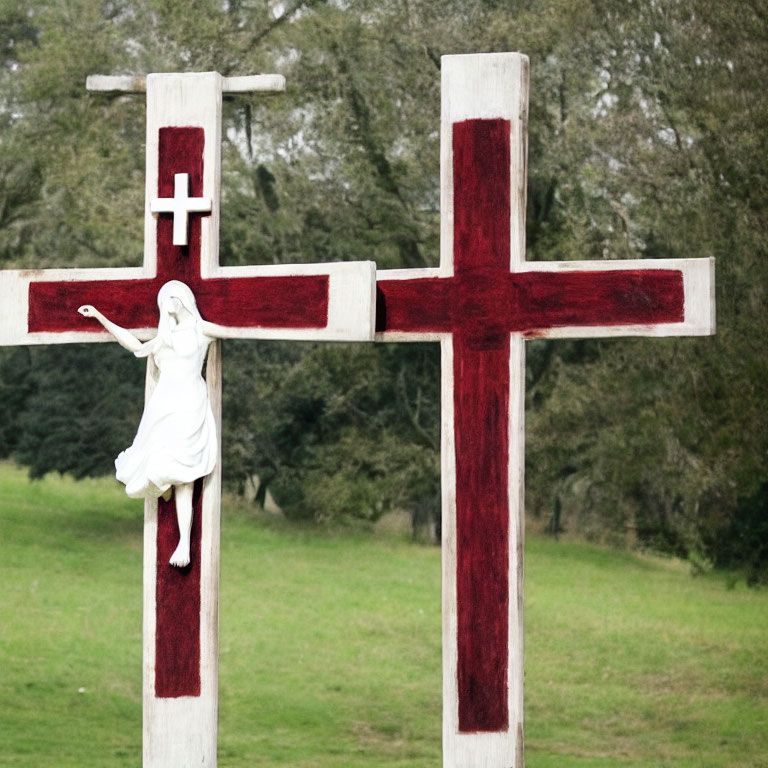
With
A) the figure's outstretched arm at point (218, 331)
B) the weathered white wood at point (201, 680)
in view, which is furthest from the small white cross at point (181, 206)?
the weathered white wood at point (201, 680)

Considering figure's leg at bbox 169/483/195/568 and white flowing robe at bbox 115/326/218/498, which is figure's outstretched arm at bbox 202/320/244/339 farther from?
figure's leg at bbox 169/483/195/568

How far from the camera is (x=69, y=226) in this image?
43.8 feet

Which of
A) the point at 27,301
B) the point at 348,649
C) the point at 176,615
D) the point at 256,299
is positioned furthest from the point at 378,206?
the point at 176,615

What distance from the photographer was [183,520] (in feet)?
16.3

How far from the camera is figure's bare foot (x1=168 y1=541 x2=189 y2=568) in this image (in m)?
4.96

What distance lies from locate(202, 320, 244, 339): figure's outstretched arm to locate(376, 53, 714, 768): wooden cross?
0.54 meters

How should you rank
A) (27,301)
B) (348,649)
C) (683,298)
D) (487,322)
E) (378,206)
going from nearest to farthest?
(683,298) → (487,322) → (27,301) → (348,649) → (378,206)

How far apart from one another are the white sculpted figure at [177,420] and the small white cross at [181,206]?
153 millimetres

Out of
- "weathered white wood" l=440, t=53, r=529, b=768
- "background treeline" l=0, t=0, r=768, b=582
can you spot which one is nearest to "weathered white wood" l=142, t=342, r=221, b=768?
"weathered white wood" l=440, t=53, r=529, b=768

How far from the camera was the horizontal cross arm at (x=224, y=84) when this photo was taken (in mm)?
4973

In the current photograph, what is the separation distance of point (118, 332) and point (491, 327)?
44.5 inches

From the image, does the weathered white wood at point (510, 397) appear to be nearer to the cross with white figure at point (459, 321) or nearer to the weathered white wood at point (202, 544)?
the cross with white figure at point (459, 321)

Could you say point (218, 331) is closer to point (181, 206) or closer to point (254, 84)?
point (181, 206)

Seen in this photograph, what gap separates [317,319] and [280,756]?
16.1 feet
